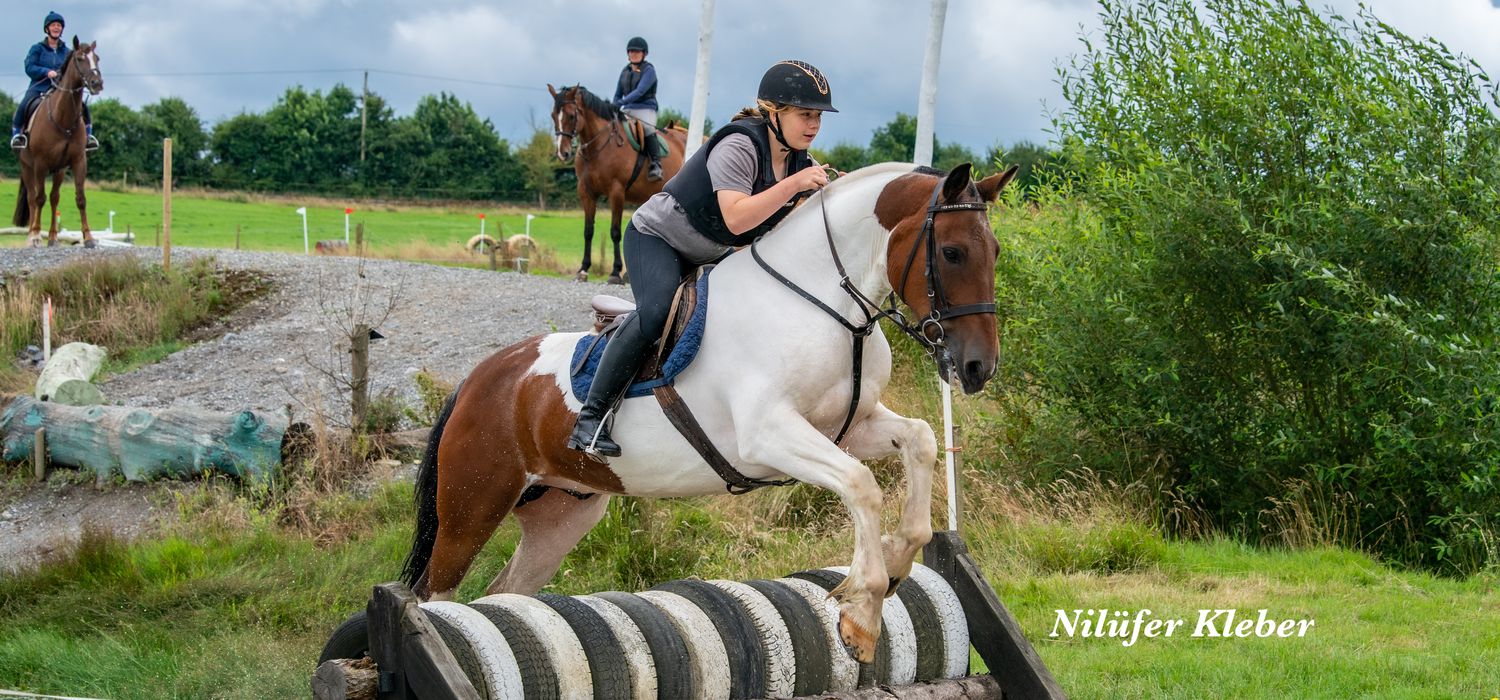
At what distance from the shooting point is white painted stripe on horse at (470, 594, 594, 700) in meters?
4.17

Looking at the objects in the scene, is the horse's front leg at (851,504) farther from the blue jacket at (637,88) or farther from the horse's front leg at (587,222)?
the blue jacket at (637,88)

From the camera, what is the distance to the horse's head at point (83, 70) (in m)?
18.0

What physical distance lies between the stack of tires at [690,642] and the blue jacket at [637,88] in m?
12.6

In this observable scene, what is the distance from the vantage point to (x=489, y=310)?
1509 cm

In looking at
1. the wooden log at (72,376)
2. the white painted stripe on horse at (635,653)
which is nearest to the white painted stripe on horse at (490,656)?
the white painted stripe on horse at (635,653)

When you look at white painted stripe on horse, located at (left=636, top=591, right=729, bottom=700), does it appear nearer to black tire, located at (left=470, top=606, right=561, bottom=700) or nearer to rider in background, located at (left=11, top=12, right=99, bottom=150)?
black tire, located at (left=470, top=606, right=561, bottom=700)

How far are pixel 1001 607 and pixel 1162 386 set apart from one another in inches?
182

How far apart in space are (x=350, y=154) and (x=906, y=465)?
171 feet

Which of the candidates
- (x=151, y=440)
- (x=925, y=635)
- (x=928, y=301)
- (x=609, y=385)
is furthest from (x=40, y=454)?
(x=928, y=301)

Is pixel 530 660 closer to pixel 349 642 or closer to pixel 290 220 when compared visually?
pixel 349 642

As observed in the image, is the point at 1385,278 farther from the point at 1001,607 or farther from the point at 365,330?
the point at 365,330

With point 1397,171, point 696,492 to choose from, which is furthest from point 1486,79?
point 696,492

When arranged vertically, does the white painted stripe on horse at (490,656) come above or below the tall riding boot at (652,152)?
below

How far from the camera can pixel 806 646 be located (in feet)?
15.2
